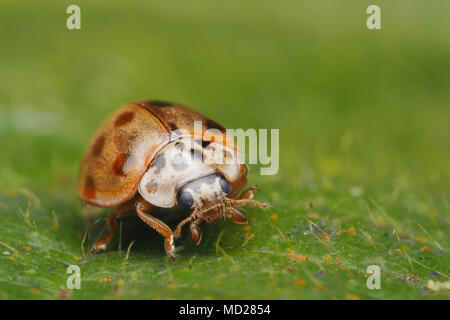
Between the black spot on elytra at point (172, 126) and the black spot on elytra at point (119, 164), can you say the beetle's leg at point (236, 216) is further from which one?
the black spot on elytra at point (119, 164)

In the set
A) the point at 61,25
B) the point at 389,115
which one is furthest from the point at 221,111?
the point at 61,25

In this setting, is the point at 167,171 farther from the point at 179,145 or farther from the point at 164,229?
the point at 164,229

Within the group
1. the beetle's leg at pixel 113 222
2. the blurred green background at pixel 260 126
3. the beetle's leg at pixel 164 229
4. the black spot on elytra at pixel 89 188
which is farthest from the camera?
the black spot on elytra at pixel 89 188

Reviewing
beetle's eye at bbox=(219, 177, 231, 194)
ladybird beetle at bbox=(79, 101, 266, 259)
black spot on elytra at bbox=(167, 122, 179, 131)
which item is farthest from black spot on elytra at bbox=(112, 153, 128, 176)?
beetle's eye at bbox=(219, 177, 231, 194)

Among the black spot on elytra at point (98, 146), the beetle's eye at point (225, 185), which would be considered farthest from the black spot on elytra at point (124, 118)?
the beetle's eye at point (225, 185)

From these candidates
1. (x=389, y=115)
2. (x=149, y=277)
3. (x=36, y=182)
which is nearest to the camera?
(x=149, y=277)

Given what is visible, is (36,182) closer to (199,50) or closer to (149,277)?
(149,277)

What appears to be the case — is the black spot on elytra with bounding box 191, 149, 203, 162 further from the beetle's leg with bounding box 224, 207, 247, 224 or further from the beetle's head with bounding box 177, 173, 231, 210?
the beetle's leg with bounding box 224, 207, 247, 224

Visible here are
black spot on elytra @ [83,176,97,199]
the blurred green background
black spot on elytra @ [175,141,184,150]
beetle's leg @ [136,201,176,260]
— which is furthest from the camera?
black spot on elytra @ [83,176,97,199]
